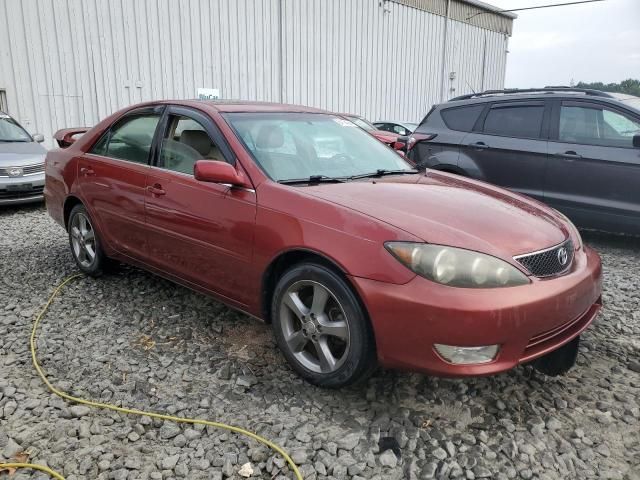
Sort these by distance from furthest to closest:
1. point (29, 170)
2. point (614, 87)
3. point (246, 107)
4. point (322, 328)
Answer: point (614, 87)
point (29, 170)
point (246, 107)
point (322, 328)

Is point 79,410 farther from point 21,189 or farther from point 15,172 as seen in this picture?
point 15,172

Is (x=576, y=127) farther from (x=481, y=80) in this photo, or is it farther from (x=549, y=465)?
A: (x=481, y=80)

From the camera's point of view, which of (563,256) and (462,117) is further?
(462,117)

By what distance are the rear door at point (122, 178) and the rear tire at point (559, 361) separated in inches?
102

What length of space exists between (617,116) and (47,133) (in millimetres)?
10588

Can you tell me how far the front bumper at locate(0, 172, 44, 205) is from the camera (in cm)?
717

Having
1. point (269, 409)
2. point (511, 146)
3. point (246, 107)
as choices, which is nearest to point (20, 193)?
point (246, 107)

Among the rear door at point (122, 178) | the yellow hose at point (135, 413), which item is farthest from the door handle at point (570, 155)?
the yellow hose at point (135, 413)

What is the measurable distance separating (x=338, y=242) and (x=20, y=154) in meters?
7.09

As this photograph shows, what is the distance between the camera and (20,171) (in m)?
7.34

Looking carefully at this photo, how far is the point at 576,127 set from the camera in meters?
5.34

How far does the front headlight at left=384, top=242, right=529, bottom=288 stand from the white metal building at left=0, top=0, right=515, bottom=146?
10.8 meters

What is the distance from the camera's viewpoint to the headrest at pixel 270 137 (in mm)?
3061

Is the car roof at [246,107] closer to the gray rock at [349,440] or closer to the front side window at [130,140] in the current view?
the front side window at [130,140]
